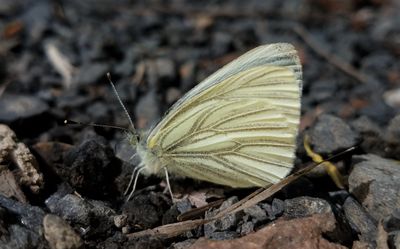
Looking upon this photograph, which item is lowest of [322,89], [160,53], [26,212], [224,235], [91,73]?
[224,235]

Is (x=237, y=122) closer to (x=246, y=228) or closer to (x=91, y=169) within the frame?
(x=246, y=228)

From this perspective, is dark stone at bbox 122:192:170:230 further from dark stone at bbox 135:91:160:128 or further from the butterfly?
dark stone at bbox 135:91:160:128

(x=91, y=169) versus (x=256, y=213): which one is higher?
(x=91, y=169)

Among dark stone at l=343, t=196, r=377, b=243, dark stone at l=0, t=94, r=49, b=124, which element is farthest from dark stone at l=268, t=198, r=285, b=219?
dark stone at l=0, t=94, r=49, b=124

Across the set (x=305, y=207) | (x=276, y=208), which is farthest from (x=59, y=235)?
(x=305, y=207)

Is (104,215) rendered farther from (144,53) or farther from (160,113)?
(144,53)

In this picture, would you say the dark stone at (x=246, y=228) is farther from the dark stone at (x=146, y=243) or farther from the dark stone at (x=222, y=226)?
the dark stone at (x=146, y=243)

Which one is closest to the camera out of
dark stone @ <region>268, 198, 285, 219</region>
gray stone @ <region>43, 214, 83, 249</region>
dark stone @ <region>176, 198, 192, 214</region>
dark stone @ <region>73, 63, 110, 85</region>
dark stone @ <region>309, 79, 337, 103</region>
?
gray stone @ <region>43, 214, 83, 249</region>
